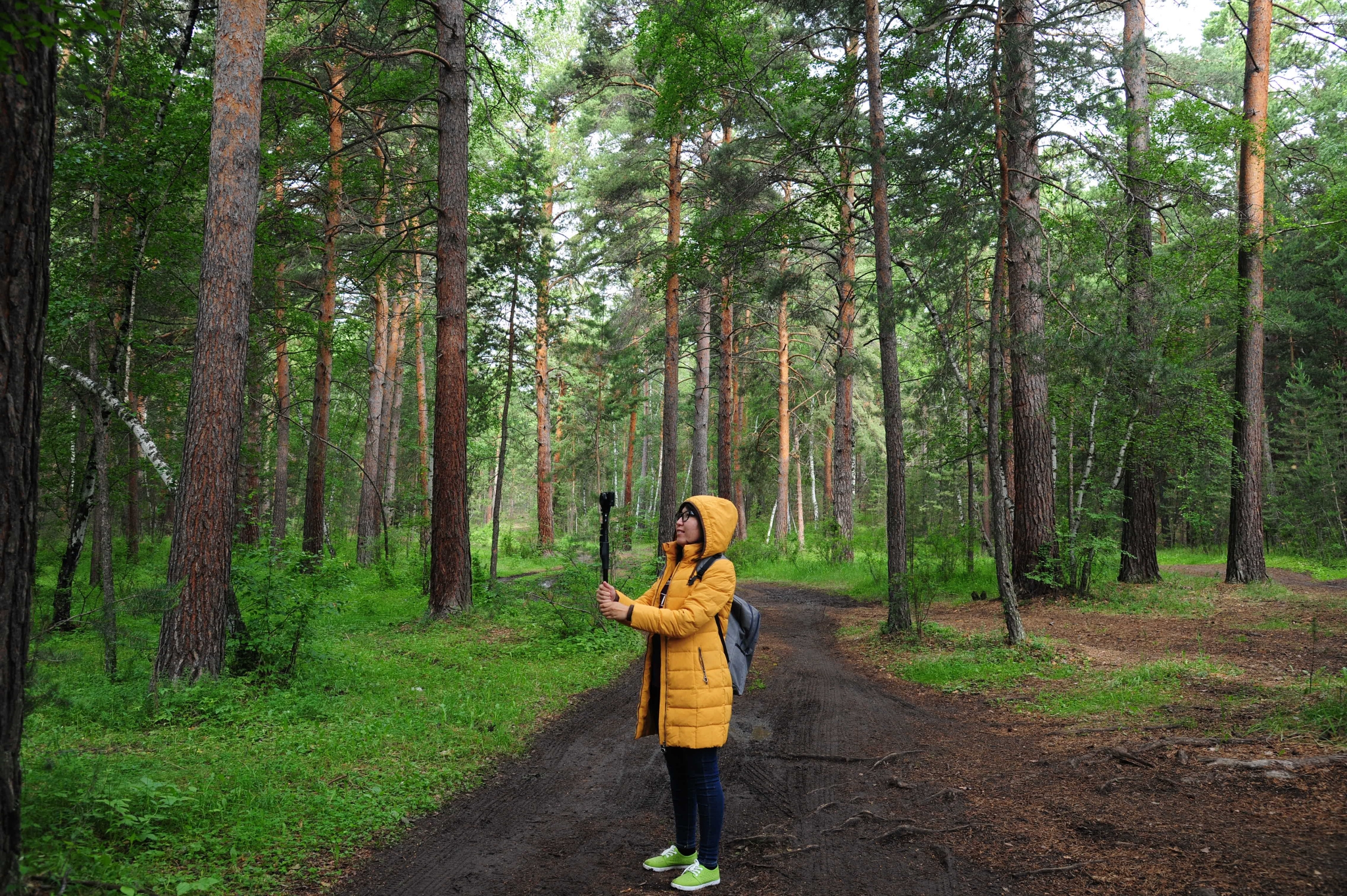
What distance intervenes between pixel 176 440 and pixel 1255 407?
26010 millimetres

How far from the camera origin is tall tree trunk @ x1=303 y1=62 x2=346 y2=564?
15.2m

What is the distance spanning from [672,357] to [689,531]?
15.0m

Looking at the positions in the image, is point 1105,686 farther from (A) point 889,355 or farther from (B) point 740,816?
(A) point 889,355

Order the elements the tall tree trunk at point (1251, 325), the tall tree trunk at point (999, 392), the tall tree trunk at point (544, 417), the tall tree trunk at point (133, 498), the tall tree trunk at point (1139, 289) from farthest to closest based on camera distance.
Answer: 1. the tall tree trunk at point (544, 417)
2. the tall tree trunk at point (133, 498)
3. the tall tree trunk at point (1251, 325)
4. the tall tree trunk at point (1139, 289)
5. the tall tree trunk at point (999, 392)

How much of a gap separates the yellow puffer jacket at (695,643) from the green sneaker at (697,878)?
654 millimetres

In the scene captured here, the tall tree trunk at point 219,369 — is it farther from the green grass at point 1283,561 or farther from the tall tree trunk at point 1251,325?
the green grass at point 1283,561

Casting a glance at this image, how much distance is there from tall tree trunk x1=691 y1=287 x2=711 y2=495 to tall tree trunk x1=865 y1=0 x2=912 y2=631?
8.52m

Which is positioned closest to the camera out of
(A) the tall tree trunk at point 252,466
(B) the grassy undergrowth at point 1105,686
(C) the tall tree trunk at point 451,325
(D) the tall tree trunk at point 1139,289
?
(B) the grassy undergrowth at point 1105,686

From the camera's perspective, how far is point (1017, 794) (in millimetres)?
4750

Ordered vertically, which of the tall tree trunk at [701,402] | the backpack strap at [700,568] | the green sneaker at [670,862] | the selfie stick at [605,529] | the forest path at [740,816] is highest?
the tall tree trunk at [701,402]

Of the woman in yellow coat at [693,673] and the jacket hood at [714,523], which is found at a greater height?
the jacket hood at [714,523]

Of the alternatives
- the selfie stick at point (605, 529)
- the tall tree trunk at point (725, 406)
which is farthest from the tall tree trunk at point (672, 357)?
the selfie stick at point (605, 529)

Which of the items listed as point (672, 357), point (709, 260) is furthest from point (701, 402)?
point (709, 260)

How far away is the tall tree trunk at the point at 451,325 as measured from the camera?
11.2 meters
